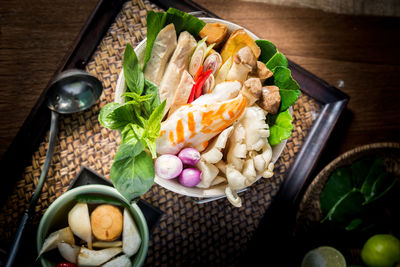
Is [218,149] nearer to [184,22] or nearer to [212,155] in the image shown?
[212,155]

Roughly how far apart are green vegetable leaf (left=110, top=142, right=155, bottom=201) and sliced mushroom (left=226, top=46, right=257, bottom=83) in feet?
0.78

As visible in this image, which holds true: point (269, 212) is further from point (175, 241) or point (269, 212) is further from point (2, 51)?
point (2, 51)

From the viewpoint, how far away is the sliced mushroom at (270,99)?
690 mm

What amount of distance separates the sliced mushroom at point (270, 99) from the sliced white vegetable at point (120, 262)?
1.51 feet

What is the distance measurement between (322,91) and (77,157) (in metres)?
0.68

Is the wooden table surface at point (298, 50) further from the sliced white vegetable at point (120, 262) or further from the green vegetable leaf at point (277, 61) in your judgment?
the sliced white vegetable at point (120, 262)

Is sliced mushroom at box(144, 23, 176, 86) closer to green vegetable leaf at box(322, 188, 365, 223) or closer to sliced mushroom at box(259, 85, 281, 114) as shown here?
sliced mushroom at box(259, 85, 281, 114)

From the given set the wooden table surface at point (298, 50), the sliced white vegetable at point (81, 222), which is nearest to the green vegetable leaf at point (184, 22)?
the wooden table surface at point (298, 50)

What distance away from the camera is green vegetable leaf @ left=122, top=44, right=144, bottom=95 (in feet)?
2.15

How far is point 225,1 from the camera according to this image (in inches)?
40.8

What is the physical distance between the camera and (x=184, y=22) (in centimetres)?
71

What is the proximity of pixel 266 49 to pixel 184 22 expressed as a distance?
188mm

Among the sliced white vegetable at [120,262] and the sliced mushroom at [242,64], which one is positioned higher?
the sliced mushroom at [242,64]

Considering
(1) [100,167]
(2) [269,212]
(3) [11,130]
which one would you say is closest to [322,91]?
(2) [269,212]
